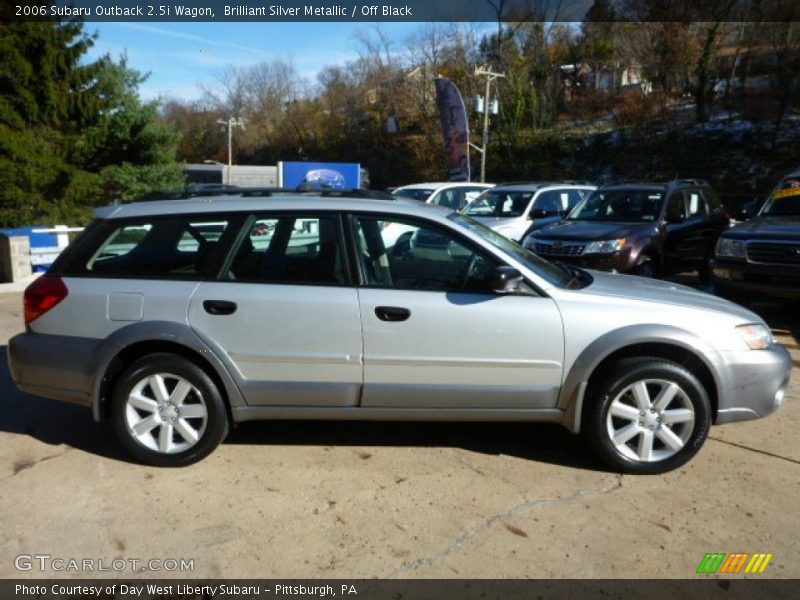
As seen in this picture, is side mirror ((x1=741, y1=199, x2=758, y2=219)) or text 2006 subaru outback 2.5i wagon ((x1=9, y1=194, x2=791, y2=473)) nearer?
text 2006 subaru outback 2.5i wagon ((x1=9, y1=194, x2=791, y2=473))

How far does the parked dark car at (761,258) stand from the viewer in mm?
7121

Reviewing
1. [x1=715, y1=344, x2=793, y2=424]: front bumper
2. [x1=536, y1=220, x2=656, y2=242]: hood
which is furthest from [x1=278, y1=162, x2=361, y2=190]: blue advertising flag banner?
[x1=715, y1=344, x2=793, y2=424]: front bumper

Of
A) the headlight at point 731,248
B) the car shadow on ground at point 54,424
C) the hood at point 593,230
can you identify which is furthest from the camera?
the hood at point 593,230

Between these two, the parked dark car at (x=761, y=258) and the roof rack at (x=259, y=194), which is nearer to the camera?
the roof rack at (x=259, y=194)

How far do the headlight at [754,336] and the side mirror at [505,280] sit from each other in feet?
4.38

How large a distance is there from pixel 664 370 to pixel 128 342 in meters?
3.07

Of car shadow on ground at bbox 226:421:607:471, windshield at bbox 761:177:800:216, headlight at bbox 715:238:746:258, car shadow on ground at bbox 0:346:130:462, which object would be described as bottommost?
car shadow on ground at bbox 0:346:130:462

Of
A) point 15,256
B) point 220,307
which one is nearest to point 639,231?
point 220,307

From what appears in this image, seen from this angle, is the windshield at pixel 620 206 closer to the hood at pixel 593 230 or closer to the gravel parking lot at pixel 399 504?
the hood at pixel 593 230

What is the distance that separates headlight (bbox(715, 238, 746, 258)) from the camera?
24.9 ft

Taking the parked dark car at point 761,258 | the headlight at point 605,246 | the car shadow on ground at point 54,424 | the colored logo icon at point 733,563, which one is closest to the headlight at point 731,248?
the parked dark car at point 761,258

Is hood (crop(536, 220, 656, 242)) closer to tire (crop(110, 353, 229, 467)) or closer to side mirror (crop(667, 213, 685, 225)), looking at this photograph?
side mirror (crop(667, 213, 685, 225))

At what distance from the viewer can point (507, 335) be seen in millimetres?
3918

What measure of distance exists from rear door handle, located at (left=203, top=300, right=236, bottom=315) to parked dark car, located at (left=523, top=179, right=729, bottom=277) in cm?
596
